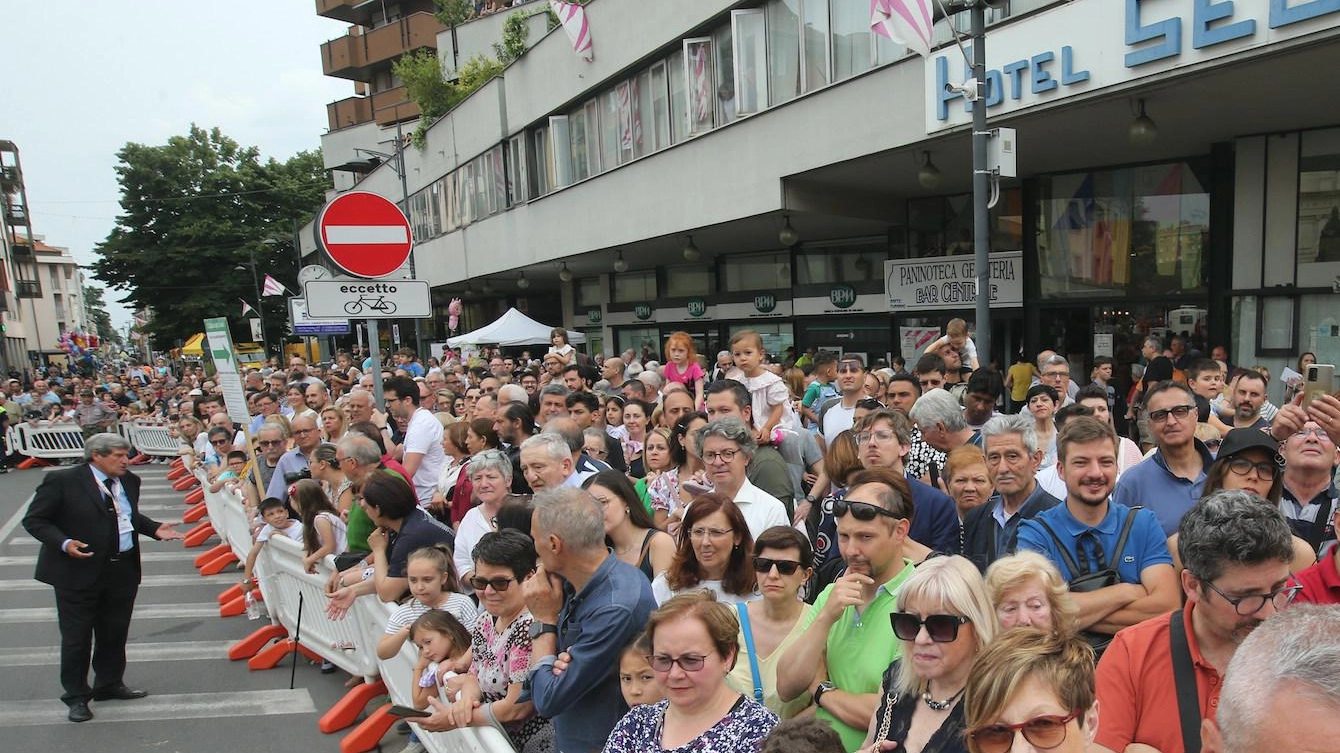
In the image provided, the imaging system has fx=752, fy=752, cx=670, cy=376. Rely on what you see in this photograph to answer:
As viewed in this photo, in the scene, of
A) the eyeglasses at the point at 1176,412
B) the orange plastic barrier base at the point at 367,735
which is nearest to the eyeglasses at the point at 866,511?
the eyeglasses at the point at 1176,412

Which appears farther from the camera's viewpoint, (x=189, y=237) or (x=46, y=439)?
(x=189, y=237)

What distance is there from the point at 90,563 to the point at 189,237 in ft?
143

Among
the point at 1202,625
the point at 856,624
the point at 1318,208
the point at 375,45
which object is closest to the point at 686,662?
the point at 856,624

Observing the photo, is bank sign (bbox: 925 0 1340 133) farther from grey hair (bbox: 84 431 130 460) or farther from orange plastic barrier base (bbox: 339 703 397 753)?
grey hair (bbox: 84 431 130 460)

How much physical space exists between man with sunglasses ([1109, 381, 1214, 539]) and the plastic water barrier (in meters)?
22.1

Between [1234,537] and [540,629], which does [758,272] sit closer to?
[540,629]

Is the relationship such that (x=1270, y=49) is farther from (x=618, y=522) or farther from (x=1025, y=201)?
(x=618, y=522)

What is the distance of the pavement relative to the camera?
5.18 meters

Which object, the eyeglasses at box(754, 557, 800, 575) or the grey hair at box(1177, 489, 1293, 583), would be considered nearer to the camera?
the grey hair at box(1177, 489, 1293, 583)

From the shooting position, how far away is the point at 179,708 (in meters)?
5.66

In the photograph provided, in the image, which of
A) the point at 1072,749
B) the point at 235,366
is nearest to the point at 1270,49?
the point at 1072,749

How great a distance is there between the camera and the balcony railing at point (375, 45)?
4112 cm

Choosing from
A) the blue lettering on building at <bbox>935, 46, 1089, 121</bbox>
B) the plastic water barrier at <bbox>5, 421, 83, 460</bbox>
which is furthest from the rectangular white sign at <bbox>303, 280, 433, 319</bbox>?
the plastic water barrier at <bbox>5, 421, 83, 460</bbox>

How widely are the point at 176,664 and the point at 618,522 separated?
5.21 metres
